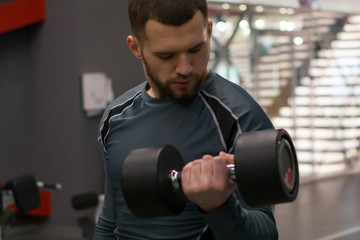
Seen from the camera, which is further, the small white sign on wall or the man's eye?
the small white sign on wall

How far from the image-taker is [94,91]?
5.41 metres

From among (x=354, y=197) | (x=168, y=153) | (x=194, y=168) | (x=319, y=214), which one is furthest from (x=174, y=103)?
(x=354, y=197)

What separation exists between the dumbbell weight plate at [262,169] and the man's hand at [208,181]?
0.09ft

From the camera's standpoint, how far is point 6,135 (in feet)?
19.7

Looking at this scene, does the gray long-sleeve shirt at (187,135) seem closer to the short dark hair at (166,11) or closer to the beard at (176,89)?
the beard at (176,89)

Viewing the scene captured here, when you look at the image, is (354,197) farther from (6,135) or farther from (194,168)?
(194,168)

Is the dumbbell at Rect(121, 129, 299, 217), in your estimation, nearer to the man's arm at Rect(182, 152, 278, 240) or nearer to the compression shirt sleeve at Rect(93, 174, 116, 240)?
the man's arm at Rect(182, 152, 278, 240)

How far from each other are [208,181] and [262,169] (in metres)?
0.10

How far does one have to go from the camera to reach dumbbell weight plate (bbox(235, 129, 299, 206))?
1.14 m

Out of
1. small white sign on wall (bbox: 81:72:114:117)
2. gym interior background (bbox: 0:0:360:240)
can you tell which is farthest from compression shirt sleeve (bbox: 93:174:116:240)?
small white sign on wall (bbox: 81:72:114:117)

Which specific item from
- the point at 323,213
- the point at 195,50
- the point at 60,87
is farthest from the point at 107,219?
the point at 323,213

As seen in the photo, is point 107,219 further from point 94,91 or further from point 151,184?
point 94,91

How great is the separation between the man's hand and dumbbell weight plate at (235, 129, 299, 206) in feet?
0.09

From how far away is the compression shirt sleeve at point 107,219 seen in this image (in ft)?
5.11
